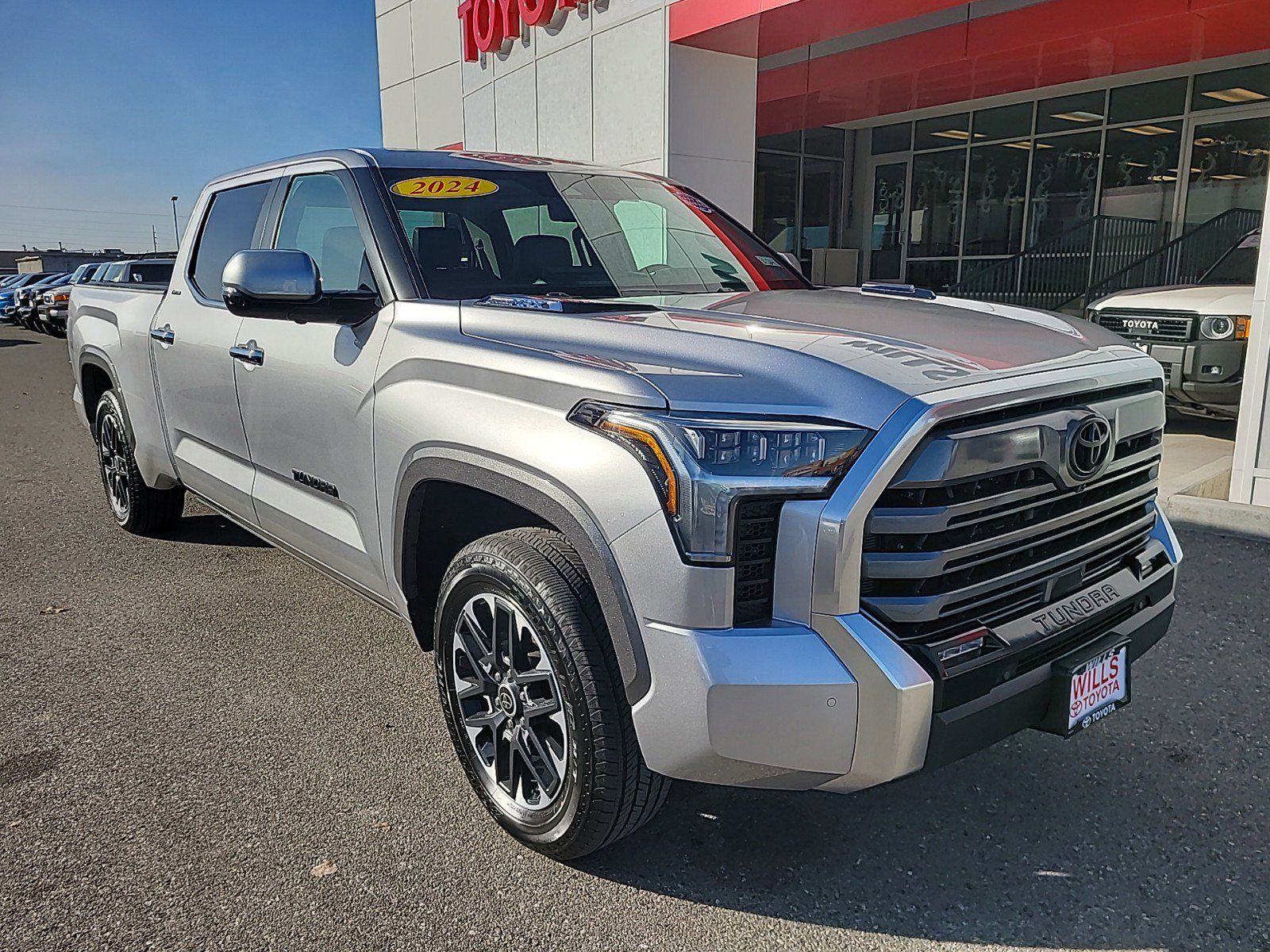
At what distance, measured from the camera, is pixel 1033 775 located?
10.2 ft

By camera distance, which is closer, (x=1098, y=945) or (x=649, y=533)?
(x=649, y=533)

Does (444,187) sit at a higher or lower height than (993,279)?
higher

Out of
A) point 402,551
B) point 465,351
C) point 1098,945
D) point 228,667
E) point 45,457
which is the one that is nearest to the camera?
point 1098,945

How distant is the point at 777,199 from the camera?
58.7 ft

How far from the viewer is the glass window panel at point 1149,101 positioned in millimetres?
13148

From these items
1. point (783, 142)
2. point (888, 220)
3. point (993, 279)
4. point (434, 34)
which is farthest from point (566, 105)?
point (888, 220)

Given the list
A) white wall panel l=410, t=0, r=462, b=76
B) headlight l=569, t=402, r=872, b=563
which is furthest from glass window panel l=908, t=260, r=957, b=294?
headlight l=569, t=402, r=872, b=563

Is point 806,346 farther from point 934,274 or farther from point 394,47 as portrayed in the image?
point 394,47

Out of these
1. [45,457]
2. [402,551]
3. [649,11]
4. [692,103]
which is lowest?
[45,457]

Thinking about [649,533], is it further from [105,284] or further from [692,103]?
[692,103]

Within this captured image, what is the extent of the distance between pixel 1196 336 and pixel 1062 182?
8453 mm

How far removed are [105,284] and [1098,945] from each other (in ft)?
19.4

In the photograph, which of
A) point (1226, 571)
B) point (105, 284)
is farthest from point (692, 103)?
point (1226, 571)

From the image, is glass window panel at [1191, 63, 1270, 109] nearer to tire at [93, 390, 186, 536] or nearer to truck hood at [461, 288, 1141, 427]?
truck hood at [461, 288, 1141, 427]
